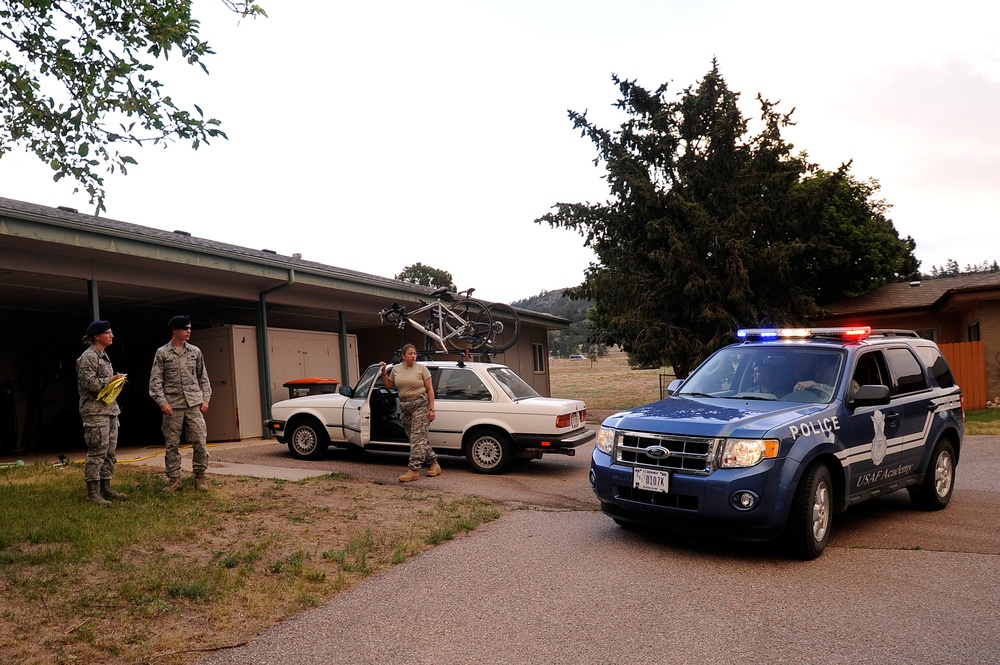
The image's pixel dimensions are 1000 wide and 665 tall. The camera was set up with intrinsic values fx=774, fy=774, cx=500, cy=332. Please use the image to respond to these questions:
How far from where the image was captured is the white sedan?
1061 centimetres

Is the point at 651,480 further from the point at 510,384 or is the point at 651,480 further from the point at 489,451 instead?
the point at 510,384

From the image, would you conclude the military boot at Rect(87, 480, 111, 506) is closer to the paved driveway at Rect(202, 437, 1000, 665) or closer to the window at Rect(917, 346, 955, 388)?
the paved driveway at Rect(202, 437, 1000, 665)

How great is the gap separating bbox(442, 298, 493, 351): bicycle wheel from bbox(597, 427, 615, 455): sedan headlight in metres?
6.55

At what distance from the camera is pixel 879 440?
6859mm

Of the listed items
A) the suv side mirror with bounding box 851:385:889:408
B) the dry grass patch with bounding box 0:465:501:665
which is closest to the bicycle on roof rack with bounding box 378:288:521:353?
the dry grass patch with bounding box 0:465:501:665

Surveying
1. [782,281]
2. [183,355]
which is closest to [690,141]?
[782,281]

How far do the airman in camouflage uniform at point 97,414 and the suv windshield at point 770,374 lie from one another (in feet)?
18.8

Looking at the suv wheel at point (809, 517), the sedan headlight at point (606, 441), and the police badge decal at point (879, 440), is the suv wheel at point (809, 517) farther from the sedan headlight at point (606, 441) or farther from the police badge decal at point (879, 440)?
the sedan headlight at point (606, 441)

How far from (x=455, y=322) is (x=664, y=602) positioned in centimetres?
904

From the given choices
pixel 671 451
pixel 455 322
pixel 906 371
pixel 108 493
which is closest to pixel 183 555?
pixel 108 493

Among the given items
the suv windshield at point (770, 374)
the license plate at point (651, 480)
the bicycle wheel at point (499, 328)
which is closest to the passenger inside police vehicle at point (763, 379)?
the suv windshield at point (770, 374)

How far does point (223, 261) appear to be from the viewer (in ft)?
45.7

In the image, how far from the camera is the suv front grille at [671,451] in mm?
5957

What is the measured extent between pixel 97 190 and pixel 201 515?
11.8 ft
